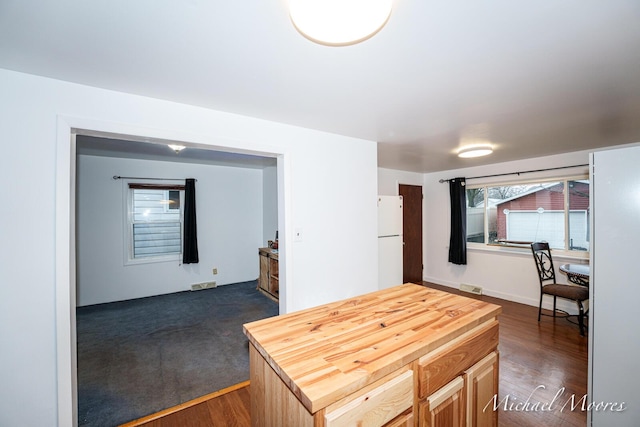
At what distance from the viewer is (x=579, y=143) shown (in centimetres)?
308

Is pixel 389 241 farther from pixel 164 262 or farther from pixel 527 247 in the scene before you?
pixel 164 262

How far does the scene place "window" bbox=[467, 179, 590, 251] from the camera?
356 centimetres

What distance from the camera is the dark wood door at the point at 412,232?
5.04m

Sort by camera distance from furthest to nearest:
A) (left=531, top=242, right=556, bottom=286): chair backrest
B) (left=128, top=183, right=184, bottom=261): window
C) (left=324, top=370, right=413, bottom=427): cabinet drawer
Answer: (left=128, top=183, right=184, bottom=261): window < (left=531, top=242, right=556, bottom=286): chair backrest < (left=324, top=370, right=413, bottom=427): cabinet drawer

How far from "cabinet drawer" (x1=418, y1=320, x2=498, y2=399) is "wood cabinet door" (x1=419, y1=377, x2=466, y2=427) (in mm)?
34

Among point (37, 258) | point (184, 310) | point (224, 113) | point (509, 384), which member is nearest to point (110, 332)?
point (184, 310)

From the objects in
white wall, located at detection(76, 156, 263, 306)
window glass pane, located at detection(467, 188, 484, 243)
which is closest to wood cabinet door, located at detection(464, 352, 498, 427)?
window glass pane, located at detection(467, 188, 484, 243)

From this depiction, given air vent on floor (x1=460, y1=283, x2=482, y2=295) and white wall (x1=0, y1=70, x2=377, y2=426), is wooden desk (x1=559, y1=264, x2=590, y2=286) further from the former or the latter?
white wall (x1=0, y1=70, x2=377, y2=426)

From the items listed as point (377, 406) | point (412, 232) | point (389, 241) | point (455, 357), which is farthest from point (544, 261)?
point (377, 406)

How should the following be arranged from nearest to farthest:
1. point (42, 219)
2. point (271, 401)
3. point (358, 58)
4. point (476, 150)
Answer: point (271, 401) → point (358, 58) → point (42, 219) → point (476, 150)

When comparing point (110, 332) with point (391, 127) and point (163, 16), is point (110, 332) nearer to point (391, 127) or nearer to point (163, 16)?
point (163, 16)

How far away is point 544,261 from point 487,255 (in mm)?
804

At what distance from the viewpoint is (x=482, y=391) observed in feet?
4.45

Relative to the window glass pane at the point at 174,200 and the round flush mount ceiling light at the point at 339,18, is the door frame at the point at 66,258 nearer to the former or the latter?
the round flush mount ceiling light at the point at 339,18
